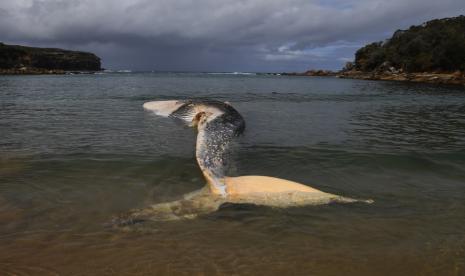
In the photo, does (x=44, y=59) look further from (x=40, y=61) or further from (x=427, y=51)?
(x=427, y=51)

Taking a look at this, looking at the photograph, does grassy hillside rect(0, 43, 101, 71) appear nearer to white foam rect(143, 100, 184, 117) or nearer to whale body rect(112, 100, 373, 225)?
white foam rect(143, 100, 184, 117)

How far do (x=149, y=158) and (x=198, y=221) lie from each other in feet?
12.9

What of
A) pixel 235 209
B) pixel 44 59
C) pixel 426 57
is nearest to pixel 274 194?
pixel 235 209

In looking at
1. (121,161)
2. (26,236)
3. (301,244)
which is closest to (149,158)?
(121,161)

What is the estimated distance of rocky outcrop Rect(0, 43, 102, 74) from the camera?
112m

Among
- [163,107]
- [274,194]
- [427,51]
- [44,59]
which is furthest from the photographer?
[44,59]

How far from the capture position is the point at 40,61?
138 meters

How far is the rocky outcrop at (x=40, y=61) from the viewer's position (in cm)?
11181

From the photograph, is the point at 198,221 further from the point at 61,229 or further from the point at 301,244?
the point at 61,229

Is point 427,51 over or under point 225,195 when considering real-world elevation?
over

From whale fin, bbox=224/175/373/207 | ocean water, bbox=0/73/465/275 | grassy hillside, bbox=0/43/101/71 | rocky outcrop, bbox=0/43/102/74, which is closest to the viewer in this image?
ocean water, bbox=0/73/465/275

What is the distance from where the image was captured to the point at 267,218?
5602 mm

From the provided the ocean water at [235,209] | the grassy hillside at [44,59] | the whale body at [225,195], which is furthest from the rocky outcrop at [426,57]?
the grassy hillside at [44,59]

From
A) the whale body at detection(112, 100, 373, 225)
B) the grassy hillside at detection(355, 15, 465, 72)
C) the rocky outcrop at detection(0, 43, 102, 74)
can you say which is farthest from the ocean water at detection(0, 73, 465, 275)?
the rocky outcrop at detection(0, 43, 102, 74)
